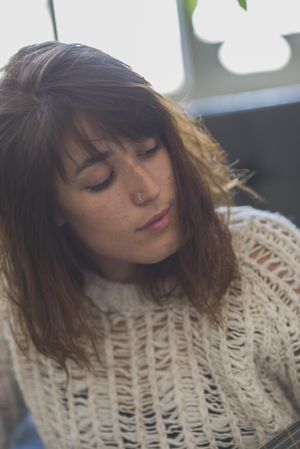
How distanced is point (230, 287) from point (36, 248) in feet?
0.93

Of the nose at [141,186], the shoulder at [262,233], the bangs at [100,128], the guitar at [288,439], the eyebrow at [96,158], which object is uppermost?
the bangs at [100,128]

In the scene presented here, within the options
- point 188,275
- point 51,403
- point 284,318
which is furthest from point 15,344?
point 284,318

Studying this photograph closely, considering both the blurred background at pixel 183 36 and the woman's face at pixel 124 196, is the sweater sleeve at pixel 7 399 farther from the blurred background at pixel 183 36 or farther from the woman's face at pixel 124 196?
the blurred background at pixel 183 36

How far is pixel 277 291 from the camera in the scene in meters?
1.11

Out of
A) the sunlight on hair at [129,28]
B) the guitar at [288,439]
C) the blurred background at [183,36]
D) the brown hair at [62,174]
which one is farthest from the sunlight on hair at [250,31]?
the guitar at [288,439]

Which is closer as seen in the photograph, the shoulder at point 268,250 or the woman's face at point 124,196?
the woman's face at point 124,196

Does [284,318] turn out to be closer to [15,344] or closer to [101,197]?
[101,197]

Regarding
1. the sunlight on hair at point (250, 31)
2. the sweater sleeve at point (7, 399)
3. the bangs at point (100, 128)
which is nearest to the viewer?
the bangs at point (100, 128)

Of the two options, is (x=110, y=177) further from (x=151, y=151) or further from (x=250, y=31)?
(x=250, y=31)

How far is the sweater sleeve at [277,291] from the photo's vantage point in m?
1.09

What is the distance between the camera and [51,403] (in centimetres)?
120

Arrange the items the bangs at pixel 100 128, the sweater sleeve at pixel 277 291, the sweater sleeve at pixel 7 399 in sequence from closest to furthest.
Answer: the bangs at pixel 100 128 < the sweater sleeve at pixel 277 291 < the sweater sleeve at pixel 7 399

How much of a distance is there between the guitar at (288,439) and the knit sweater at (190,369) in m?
0.11

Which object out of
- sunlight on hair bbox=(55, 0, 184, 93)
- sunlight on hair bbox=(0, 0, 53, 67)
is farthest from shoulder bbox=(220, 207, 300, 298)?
sunlight on hair bbox=(0, 0, 53, 67)
